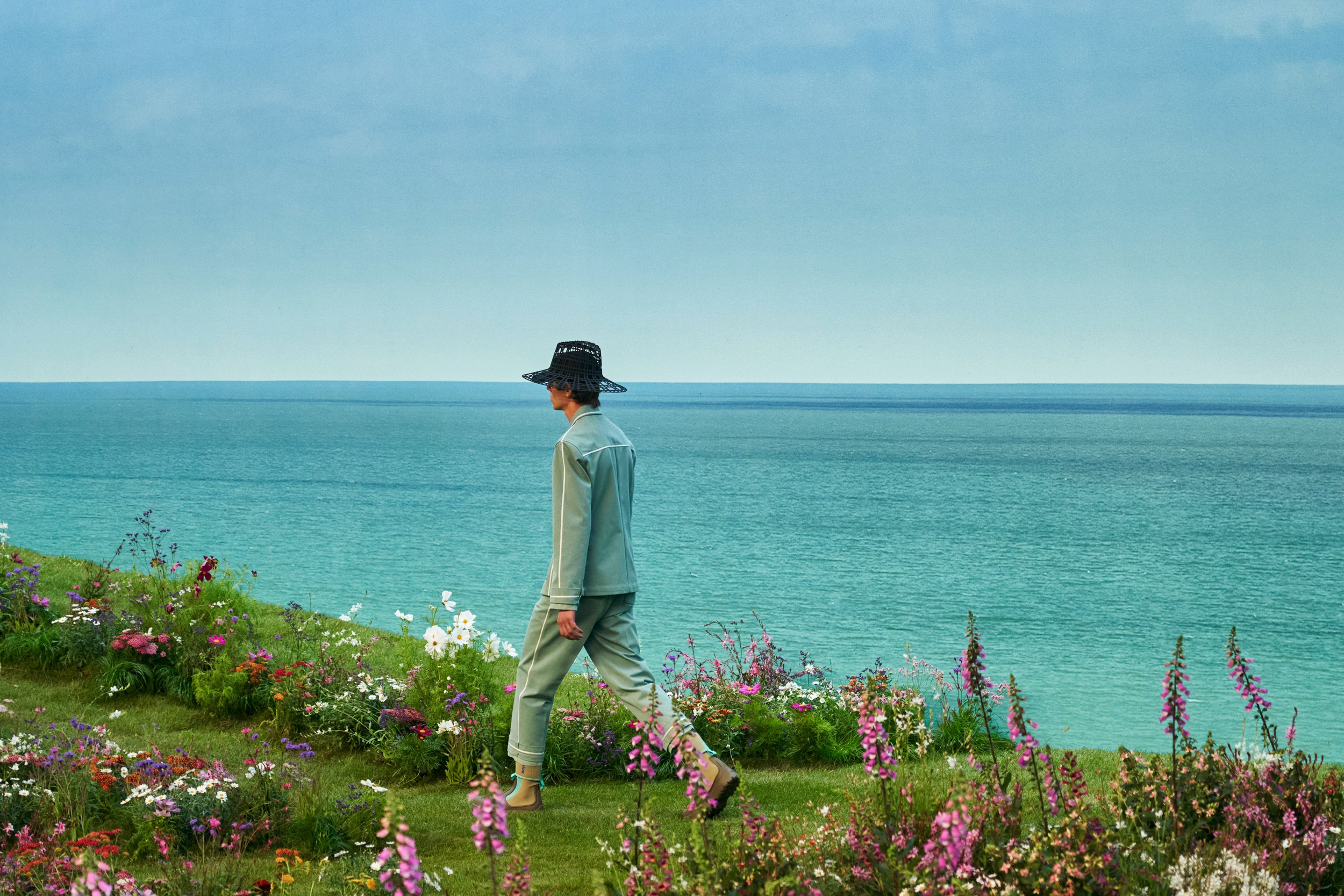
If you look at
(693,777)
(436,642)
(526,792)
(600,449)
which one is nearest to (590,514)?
(600,449)

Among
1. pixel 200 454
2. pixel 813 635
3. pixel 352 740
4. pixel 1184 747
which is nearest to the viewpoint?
pixel 1184 747

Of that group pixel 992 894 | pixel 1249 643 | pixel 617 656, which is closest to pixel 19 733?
pixel 617 656

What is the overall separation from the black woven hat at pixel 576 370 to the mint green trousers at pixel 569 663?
117 cm

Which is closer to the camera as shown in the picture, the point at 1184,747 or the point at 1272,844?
the point at 1272,844

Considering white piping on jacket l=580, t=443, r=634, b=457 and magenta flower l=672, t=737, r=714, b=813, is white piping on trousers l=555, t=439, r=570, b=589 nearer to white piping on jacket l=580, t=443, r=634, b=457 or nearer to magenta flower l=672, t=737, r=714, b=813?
white piping on jacket l=580, t=443, r=634, b=457

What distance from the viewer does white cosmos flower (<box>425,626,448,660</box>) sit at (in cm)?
718

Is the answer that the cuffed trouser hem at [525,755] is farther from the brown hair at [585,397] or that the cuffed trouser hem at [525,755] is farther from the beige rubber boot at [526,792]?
the brown hair at [585,397]

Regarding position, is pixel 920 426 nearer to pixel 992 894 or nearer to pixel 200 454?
pixel 200 454

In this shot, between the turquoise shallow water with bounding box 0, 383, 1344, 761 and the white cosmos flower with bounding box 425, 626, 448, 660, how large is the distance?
8.46 metres

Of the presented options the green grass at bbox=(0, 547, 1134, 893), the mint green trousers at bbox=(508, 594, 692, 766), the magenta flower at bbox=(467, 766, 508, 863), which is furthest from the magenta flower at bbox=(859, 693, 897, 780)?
the mint green trousers at bbox=(508, 594, 692, 766)

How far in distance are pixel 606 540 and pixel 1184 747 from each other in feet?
9.87

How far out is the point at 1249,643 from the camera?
2458 cm

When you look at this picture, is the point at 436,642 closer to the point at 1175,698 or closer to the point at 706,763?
the point at 706,763

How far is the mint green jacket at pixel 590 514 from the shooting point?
564 centimetres
